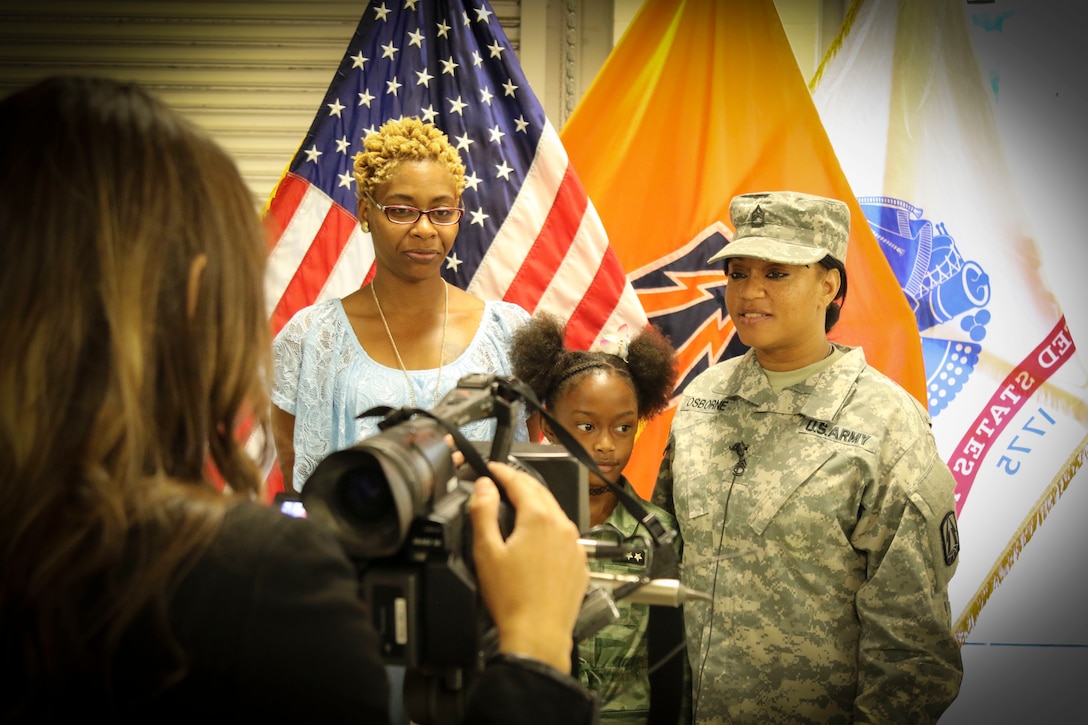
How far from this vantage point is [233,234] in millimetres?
796

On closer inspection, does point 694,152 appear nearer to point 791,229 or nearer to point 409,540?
point 791,229

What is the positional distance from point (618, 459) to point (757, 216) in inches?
24.7

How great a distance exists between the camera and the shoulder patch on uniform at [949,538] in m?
1.79

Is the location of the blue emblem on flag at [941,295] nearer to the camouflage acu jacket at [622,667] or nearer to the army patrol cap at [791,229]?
the army patrol cap at [791,229]

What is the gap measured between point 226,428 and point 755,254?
139 cm

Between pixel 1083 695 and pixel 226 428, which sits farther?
pixel 1083 695

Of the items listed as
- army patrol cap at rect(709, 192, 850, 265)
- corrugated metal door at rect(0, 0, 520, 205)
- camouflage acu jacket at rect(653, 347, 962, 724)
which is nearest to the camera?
camouflage acu jacket at rect(653, 347, 962, 724)

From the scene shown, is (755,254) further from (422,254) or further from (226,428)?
(226,428)

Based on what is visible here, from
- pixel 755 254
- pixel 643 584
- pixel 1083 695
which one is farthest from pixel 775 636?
pixel 1083 695

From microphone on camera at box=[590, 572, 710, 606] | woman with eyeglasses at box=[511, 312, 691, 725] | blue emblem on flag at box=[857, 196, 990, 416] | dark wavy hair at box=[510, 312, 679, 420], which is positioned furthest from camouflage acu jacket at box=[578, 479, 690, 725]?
blue emblem on flag at box=[857, 196, 990, 416]

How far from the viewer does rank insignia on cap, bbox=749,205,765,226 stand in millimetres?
2057

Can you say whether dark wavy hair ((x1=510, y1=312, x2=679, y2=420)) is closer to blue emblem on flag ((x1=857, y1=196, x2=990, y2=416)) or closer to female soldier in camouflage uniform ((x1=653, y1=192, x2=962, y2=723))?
female soldier in camouflage uniform ((x1=653, y1=192, x2=962, y2=723))

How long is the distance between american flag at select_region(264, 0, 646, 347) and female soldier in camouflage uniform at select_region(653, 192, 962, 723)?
86cm

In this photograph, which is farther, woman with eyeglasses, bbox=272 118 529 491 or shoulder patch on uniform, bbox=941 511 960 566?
woman with eyeglasses, bbox=272 118 529 491
